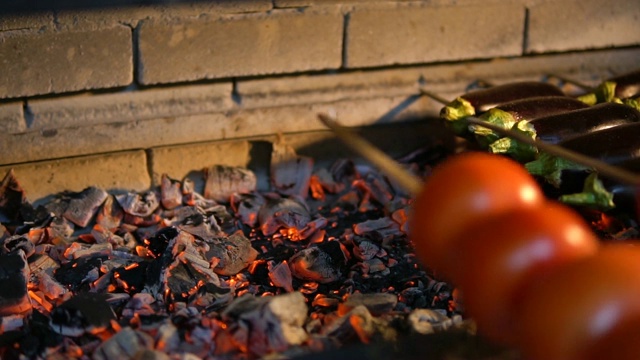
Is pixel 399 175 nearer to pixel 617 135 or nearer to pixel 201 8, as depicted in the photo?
pixel 617 135

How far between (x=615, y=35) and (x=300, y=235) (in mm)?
2628

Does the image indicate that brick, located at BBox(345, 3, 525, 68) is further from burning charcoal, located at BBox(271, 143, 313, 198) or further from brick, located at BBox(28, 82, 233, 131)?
brick, located at BBox(28, 82, 233, 131)

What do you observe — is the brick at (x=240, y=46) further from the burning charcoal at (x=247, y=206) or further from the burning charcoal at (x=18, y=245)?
the burning charcoal at (x=18, y=245)

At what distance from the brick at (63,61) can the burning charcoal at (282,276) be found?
4.45 ft

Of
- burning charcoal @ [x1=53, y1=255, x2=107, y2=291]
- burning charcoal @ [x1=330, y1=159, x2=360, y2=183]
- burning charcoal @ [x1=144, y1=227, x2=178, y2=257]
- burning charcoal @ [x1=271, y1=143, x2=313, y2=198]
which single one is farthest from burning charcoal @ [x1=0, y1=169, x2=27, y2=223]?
burning charcoal @ [x1=330, y1=159, x2=360, y2=183]

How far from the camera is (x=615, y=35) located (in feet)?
17.3

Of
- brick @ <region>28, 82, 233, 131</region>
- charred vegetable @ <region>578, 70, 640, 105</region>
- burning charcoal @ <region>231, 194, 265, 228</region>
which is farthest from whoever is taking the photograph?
charred vegetable @ <region>578, 70, 640, 105</region>

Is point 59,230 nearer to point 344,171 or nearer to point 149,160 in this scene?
point 149,160

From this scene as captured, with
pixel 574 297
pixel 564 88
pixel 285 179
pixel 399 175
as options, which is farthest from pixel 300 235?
pixel 564 88

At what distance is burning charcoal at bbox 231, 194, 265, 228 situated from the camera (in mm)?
4277

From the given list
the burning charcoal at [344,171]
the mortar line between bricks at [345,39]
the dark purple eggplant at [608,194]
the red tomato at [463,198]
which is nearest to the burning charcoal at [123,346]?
the red tomato at [463,198]

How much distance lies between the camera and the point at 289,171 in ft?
15.2

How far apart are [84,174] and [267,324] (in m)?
1.81

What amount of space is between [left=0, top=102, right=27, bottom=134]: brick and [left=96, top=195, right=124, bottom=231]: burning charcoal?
0.58 metres
